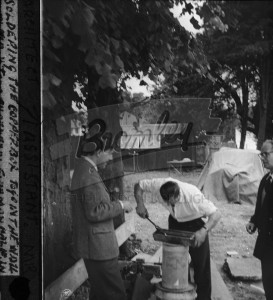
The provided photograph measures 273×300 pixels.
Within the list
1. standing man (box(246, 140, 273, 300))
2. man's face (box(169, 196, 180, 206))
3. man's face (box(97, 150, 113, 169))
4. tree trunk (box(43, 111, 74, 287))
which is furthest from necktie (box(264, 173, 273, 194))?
tree trunk (box(43, 111, 74, 287))

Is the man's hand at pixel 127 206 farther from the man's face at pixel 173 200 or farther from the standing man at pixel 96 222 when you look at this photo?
the man's face at pixel 173 200

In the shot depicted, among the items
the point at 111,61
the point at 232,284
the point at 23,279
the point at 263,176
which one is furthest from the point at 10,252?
the point at 232,284

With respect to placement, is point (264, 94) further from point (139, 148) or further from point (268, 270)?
point (268, 270)

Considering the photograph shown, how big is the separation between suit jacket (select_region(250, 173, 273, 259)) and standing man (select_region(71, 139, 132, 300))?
2.90 ft

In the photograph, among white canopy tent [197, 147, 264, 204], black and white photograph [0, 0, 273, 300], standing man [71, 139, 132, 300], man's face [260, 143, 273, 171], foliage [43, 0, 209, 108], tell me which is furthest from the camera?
white canopy tent [197, 147, 264, 204]

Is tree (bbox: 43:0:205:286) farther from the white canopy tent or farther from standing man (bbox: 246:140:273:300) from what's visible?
standing man (bbox: 246:140:273:300)

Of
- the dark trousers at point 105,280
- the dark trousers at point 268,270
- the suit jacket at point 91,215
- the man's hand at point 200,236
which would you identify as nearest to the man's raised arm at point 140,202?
the suit jacket at point 91,215

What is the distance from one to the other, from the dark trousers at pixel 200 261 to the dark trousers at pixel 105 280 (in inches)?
21.9

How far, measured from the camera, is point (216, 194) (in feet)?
9.37

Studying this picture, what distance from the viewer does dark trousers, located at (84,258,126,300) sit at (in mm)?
2760

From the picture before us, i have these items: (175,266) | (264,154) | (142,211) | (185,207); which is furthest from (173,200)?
(264,154)

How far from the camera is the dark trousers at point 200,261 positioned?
2.64 m

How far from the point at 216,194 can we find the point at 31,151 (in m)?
1.54

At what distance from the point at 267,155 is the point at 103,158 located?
104 cm
